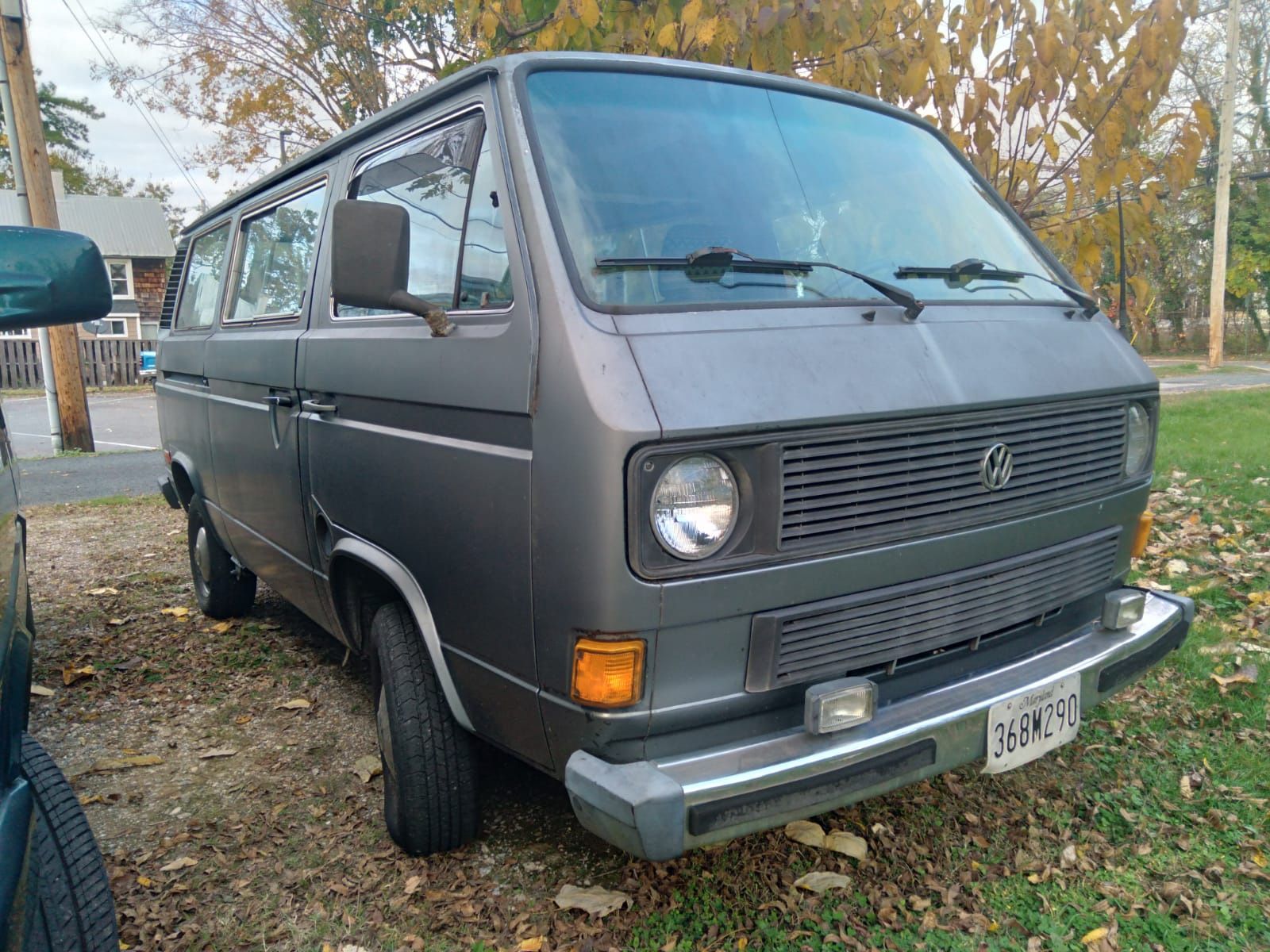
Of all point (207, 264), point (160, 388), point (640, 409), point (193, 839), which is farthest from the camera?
point (160, 388)

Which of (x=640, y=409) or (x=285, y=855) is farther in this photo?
(x=285, y=855)

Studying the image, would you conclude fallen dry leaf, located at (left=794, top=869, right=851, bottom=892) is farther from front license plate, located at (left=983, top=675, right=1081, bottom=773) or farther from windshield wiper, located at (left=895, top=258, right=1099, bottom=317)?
windshield wiper, located at (left=895, top=258, right=1099, bottom=317)

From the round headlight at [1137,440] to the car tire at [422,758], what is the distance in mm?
2146

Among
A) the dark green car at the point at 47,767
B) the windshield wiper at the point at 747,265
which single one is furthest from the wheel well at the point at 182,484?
the windshield wiper at the point at 747,265

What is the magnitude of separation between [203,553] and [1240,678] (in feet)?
16.2

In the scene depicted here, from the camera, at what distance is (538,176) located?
2.37 metres

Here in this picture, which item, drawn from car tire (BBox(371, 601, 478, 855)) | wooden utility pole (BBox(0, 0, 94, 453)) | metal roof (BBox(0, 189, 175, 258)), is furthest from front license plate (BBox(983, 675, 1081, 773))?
metal roof (BBox(0, 189, 175, 258))

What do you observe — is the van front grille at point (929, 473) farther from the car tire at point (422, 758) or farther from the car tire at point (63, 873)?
the car tire at point (63, 873)

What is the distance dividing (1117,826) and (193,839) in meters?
2.85

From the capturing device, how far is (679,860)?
2762 millimetres

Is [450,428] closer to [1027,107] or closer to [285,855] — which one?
[285,855]

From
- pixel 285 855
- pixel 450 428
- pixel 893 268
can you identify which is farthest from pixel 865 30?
pixel 285 855

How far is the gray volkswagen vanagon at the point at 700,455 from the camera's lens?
2.05 meters

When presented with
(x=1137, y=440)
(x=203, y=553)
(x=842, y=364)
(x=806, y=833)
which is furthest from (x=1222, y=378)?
(x=842, y=364)
